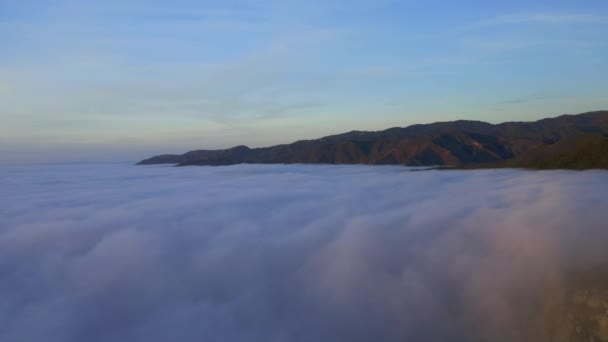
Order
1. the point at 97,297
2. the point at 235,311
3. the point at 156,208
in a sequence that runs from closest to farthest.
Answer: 1. the point at 235,311
2. the point at 97,297
3. the point at 156,208

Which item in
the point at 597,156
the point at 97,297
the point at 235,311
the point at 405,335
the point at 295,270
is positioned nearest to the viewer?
the point at 405,335

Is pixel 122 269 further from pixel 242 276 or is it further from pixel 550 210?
pixel 550 210

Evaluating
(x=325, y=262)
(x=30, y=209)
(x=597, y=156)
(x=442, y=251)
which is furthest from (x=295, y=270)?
(x=597, y=156)

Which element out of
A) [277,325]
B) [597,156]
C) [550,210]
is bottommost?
[277,325]

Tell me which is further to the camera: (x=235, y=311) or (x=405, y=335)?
(x=235, y=311)

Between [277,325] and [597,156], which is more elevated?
[597,156]

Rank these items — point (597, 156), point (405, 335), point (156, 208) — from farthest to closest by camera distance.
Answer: point (597, 156), point (156, 208), point (405, 335)

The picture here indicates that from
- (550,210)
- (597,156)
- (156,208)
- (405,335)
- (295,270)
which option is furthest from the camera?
(597,156)

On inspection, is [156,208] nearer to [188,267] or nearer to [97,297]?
[188,267]

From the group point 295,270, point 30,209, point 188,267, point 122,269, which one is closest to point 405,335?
point 295,270
